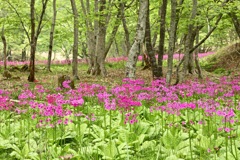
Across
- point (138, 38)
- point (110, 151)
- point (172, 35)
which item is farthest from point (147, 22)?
point (110, 151)

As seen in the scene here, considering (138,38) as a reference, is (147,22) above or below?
above

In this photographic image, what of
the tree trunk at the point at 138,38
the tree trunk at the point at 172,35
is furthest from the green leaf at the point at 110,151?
the tree trunk at the point at 138,38

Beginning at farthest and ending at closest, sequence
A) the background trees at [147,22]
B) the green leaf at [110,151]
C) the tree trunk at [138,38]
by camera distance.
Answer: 1. the background trees at [147,22]
2. the tree trunk at [138,38]
3. the green leaf at [110,151]

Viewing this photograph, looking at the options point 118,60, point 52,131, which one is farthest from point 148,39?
point 118,60

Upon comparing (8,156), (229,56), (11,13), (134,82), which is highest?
(11,13)

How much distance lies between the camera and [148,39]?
12.6m

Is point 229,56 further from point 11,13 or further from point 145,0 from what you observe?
point 11,13

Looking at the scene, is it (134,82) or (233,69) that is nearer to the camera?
(134,82)

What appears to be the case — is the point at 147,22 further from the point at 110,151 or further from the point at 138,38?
the point at 110,151

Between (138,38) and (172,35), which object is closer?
(172,35)

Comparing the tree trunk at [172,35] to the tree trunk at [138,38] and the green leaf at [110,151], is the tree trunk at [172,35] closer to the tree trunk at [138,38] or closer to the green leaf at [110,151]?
the tree trunk at [138,38]

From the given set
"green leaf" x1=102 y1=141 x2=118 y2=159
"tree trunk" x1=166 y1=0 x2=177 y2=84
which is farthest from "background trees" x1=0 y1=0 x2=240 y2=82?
"green leaf" x1=102 y1=141 x2=118 y2=159

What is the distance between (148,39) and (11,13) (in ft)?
44.6

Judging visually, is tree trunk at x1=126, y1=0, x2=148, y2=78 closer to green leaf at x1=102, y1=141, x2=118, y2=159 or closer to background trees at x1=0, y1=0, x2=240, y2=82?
background trees at x1=0, y1=0, x2=240, y2=82
